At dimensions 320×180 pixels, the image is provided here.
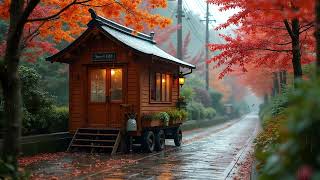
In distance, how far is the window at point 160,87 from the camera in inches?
647

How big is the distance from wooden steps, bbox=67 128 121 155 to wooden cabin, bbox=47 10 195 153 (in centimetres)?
29

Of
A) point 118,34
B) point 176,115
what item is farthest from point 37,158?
point 176,115

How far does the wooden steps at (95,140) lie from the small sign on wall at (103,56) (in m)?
2.63

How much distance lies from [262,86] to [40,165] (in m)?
35.8

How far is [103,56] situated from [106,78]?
33.2 inches

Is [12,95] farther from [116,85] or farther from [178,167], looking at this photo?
[116,85]

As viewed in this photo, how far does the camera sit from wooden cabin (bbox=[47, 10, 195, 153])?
1527cm

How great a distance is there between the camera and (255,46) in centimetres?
1398

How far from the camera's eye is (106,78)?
51.9ft

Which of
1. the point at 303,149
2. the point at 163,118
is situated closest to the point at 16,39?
the point at 303,149

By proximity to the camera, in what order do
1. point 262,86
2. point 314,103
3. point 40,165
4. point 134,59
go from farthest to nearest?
1. point 262,86
2. point 134,59
3. point 40,165
4. point 314,103

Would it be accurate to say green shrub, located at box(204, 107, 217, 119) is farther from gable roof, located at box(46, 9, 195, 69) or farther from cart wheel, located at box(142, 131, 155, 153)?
cart wheel, located at box(142, 131, 155, 153)

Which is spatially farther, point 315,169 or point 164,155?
point 164,155

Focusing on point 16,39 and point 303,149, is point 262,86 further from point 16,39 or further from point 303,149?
point 303,149
